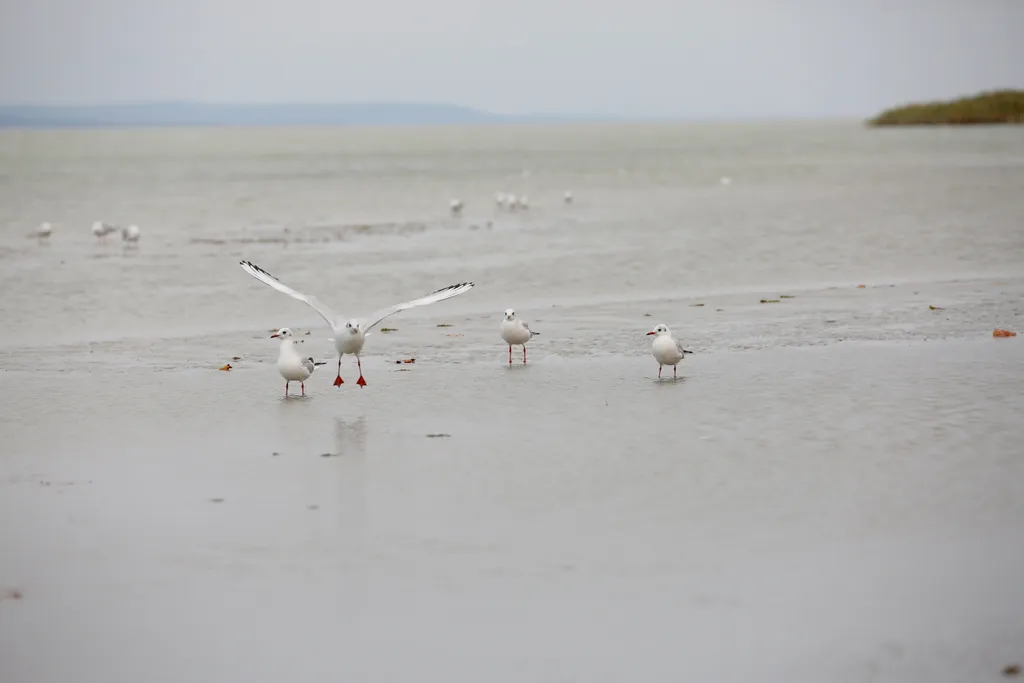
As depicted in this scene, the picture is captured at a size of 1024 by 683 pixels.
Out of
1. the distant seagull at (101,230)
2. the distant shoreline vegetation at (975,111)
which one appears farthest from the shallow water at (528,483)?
the distant shoreline vegetation at (975,111)

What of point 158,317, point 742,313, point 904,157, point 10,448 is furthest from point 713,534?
point 904,157

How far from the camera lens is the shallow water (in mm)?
7020

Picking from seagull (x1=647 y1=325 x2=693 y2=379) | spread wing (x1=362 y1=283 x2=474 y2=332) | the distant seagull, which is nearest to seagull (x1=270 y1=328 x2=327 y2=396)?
spread wing (x1=362 y1=283 x2=474 y2=332)

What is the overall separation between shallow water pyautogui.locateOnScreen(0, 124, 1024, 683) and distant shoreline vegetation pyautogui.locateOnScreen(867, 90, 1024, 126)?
429 ft

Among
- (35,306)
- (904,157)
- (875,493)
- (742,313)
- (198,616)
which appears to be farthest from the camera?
(904,157)

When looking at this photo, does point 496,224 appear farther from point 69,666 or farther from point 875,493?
point 69,666

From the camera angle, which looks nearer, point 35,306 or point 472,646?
point 472,646

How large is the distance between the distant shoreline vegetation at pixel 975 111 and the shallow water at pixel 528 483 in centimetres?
13080

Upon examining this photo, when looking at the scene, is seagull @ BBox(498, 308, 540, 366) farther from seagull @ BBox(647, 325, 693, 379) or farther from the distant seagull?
the distant seagull

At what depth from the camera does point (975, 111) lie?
14812 centimetres

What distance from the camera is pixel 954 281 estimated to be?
21500mm

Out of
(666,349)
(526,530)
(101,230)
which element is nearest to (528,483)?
(526,530)

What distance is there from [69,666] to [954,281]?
57.8 feet

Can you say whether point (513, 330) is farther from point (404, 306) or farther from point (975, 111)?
point (975, 111)
